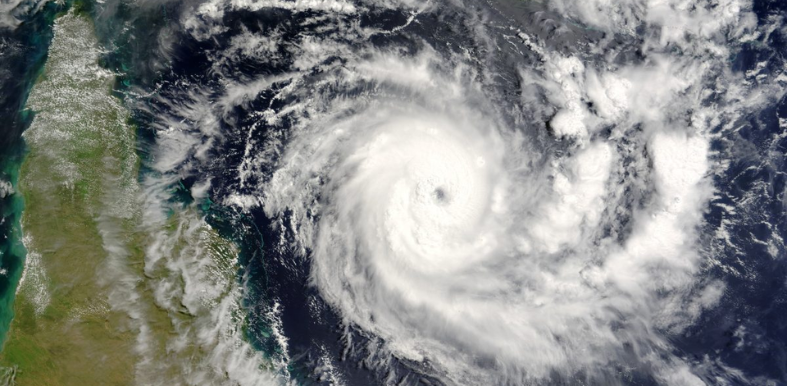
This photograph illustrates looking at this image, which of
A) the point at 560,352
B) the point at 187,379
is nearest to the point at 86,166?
the point at 187,379

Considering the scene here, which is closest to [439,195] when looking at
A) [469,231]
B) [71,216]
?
[469,231]

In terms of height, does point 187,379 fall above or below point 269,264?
below

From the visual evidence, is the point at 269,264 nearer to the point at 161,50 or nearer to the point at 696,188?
the point at 161,50

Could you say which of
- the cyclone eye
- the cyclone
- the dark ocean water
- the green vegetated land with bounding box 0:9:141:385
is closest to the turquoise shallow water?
the dark ocean water

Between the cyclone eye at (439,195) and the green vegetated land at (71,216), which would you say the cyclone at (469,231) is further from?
the green vegetated land at (71,216)

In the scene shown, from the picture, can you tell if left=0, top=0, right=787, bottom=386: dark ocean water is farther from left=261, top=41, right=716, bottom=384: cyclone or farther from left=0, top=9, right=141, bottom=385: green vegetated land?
left=261, top=41, right=716, bottom=384: cyclone

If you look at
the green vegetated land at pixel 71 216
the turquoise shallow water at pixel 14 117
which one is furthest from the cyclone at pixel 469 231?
the turquoise shallow water at pixel 14 117

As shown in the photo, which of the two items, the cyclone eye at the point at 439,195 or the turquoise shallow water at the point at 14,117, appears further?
the turquoise shallow water at the point at 14,117
